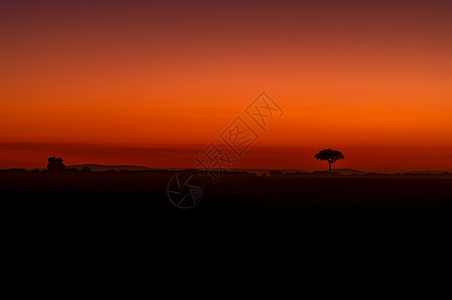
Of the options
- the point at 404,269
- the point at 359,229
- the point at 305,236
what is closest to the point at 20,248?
the point at 305,236

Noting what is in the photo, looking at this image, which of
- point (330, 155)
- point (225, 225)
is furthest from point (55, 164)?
point (225, 225)

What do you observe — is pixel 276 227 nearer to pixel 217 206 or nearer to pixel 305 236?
pixel 305 236
